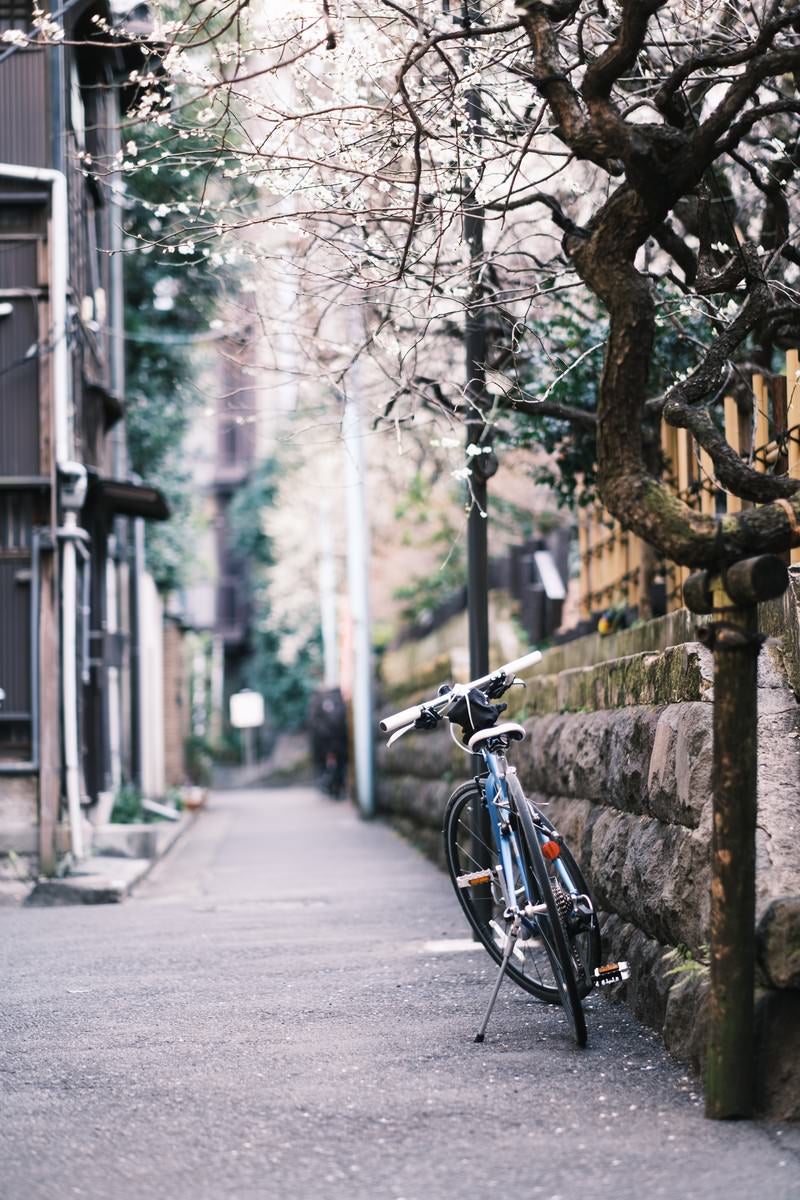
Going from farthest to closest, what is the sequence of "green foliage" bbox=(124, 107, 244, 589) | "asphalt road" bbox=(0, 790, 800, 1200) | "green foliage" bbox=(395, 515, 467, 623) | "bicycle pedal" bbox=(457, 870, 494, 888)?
1. "green foliage" bbox=(395, 515, 467, 623)
2. "green foliage" bbox=(124, 107, 244, 589)
3. "bicycle pedal" bbox=(457, 870, 494, 888)
4. "asphalt road" bbox=(0, 790, 800, 1200)

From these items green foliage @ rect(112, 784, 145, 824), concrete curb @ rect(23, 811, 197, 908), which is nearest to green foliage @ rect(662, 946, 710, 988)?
concrete curb @ rect(23, 811, 197, 908)

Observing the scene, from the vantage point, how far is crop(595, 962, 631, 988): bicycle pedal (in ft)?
18.8

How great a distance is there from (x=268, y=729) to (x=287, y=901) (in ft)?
133

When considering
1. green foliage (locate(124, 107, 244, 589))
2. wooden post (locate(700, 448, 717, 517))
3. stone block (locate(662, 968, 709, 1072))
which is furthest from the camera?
green foliage (locate(124, 107, 244, 589))

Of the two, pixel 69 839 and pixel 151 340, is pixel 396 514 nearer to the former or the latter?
pixel 151 340

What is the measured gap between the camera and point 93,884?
11438 millimetres

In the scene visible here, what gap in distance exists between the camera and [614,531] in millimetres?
10102

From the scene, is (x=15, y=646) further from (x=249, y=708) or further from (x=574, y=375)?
(x=249, y=708)

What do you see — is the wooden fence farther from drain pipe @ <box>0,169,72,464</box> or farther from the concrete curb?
drain pipe @ <box>0,169,72,464</box>

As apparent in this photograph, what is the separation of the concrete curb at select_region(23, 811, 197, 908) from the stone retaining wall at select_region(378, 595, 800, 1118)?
13.2ft

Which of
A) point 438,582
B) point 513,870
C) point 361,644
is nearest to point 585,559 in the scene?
point 513,870

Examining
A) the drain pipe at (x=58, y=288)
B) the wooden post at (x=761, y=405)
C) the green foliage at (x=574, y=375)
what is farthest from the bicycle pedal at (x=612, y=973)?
the drain pipe at (x=58, y=288)

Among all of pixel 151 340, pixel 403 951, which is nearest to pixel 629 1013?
pixel 403 951

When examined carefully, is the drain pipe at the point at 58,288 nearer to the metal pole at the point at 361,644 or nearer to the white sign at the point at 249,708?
the metal pole at the point at 361,644
